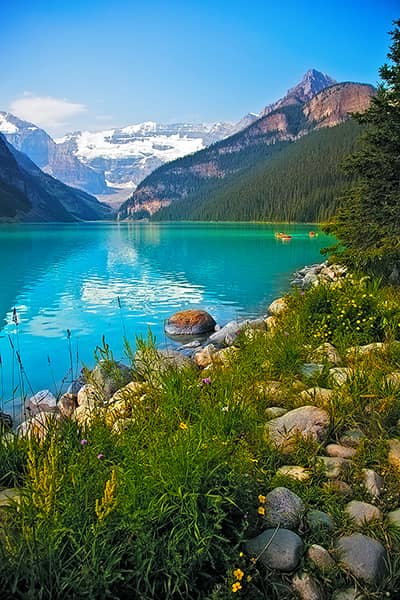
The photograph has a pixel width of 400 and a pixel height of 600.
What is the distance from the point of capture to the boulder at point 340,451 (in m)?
3.75

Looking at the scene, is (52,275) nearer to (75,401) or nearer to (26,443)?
(75,401)

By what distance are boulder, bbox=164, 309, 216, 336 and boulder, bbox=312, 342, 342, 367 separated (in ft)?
29.3

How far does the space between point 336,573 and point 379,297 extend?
225 inches

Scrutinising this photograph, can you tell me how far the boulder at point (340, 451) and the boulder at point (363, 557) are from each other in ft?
3.07

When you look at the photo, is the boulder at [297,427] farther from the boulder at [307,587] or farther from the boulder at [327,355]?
the boulder at [327,355]

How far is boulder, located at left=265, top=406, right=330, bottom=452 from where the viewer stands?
3881 millimetres

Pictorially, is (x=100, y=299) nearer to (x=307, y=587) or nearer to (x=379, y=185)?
(x=379, y=185)

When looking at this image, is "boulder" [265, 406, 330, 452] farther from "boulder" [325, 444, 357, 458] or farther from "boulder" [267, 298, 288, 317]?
"boulder" [267, 298, 288, 317]

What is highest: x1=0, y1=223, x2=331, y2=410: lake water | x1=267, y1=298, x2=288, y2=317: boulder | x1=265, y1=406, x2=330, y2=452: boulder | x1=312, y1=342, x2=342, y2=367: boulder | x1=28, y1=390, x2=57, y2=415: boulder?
x1=312, y1=342, x2=342, y2=367: boulder

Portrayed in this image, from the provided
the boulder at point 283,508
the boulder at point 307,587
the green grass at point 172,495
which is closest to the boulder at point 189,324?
the green grass at point 172,495

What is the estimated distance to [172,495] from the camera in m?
2.75

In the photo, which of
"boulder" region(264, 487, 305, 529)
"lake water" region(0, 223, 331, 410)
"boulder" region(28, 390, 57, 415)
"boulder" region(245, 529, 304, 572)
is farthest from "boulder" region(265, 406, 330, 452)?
"boulder" region(28, 390, 57, 415)

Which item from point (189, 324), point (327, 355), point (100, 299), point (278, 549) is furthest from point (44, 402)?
point (100, 299)

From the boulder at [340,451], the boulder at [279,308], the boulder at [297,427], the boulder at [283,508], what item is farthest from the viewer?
the boulder at [279,308]
